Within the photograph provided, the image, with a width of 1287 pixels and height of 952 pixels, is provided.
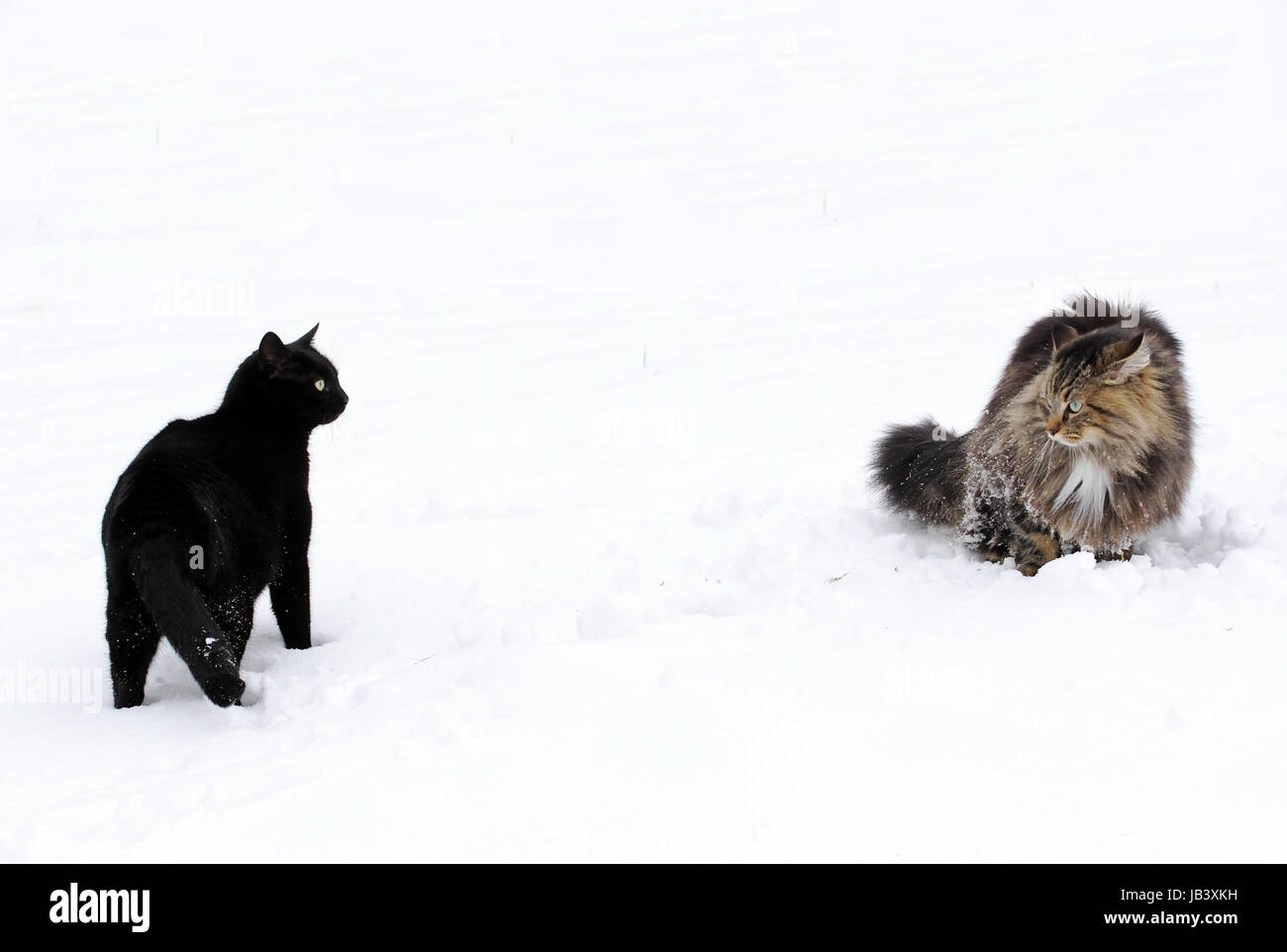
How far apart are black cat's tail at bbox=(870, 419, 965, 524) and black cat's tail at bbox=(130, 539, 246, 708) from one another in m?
2.77

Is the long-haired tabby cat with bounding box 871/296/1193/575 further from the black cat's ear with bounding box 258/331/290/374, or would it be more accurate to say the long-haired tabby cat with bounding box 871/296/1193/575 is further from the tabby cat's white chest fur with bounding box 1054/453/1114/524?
the black cat's ear with bounding box 258/331/290/374

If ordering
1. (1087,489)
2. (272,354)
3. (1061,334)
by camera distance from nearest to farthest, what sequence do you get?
(1087,489) < (1061,334) < (272,354)

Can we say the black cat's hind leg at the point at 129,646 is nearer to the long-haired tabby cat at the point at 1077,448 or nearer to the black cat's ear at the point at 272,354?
the black cat's ear at the point at 272,354

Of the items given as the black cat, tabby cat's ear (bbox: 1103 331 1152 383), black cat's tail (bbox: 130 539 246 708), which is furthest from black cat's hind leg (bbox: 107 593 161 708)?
tabby cat's ear (bbox: 1103 331 1152 383)

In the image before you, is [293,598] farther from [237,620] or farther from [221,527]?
[221,527]

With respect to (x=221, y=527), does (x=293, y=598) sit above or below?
below

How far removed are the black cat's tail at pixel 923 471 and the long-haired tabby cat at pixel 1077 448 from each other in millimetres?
13

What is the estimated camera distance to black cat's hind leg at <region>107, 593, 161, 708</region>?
349 cm

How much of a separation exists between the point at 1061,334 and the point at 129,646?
3.56 metres

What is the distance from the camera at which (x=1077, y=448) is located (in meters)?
3.83

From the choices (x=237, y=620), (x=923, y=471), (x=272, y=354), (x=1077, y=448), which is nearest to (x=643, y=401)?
(x=923, y=471)

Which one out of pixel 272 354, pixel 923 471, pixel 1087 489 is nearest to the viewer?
pixel 1087 489

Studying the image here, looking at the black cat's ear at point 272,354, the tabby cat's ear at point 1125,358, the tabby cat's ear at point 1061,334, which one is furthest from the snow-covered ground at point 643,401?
the black cat's ear at point 272,354
